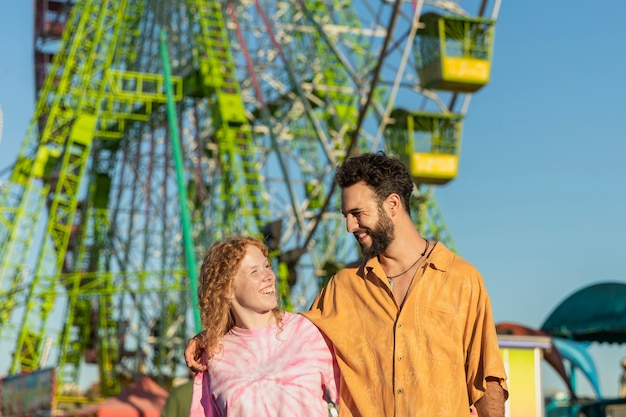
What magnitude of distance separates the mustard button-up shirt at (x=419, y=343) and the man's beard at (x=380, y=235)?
6cm

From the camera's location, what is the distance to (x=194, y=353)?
4.29 m

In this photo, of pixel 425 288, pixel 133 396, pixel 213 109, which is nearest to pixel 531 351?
pixel 425 288

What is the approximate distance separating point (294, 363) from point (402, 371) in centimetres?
35

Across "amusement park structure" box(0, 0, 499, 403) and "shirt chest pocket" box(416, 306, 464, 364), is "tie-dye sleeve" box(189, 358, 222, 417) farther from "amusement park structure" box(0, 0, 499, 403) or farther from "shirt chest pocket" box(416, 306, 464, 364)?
"amusement park structure" box(0, 0, 499, 403)

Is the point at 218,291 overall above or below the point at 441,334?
above

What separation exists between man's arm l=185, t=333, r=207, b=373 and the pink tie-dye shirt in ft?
0.12

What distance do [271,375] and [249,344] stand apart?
5.7 inches

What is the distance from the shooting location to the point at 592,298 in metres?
29.4

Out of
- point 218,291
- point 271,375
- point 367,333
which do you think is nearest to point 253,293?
point 218,291

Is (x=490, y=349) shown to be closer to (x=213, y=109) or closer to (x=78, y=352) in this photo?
(x=213, y=109)

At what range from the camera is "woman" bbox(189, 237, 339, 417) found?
4125mm

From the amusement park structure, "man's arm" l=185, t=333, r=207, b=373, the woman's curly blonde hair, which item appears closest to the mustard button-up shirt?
the woman's curly blonde hair

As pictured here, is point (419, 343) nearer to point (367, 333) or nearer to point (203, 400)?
point (367, 333)

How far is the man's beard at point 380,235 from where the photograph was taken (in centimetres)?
416
